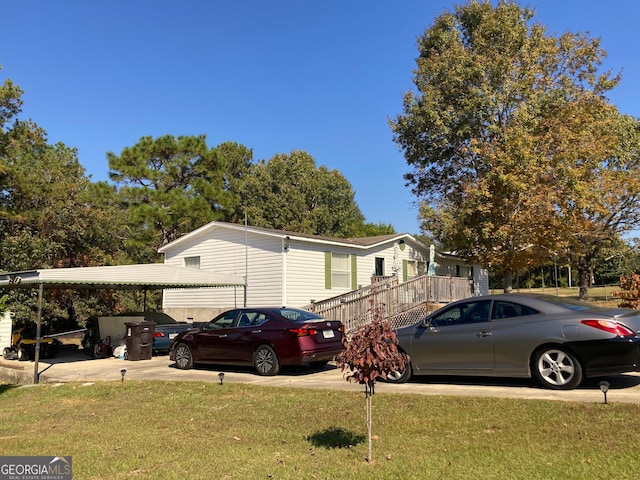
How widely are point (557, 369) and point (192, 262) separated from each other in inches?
658

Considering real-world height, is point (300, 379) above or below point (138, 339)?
below

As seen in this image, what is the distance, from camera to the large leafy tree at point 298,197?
4209 cm

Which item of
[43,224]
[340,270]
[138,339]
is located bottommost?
[138,339]

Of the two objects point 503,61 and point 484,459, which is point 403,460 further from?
point 503,61

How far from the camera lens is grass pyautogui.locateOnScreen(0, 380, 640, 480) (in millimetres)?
A: 4543

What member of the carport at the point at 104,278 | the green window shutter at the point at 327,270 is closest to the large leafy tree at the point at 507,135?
the green window shutter at the point at 327,270

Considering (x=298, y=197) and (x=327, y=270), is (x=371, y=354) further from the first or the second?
(x=298, y=197)

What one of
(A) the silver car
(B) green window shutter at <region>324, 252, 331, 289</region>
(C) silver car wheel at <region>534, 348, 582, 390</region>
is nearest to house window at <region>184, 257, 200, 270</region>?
(B) green window shutter at <region>324, 252, 331, 289</region>

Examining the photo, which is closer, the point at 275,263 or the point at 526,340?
the point at 526,340

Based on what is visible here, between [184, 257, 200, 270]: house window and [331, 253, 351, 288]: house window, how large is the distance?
5651mm

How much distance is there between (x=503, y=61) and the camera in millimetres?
21891

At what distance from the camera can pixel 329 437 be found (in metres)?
5.72

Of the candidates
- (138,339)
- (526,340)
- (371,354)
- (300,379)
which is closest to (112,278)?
(138,339)

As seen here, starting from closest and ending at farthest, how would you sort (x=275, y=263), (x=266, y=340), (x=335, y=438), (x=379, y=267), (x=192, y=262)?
(x=335, y=438), (x=266, y=340), (x=275, y=263), (x=192, y=262), (x=379, y=267)
